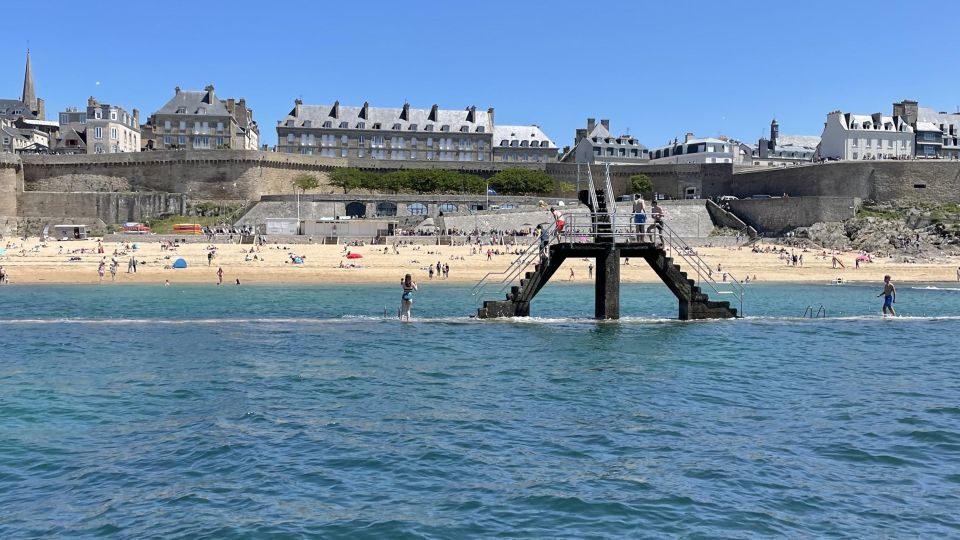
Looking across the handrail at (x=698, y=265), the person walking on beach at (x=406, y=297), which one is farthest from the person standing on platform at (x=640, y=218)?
the person walking on beach at (x=406, y=297)

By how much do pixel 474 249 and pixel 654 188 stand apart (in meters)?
38.6

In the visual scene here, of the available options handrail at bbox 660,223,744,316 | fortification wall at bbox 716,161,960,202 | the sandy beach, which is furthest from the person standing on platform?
fortification wall at bbox 716,161,960,202

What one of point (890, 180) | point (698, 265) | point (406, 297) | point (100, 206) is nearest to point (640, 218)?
point (406, 297)

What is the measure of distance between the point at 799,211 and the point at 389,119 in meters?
50.8

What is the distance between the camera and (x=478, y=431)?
14219 millimetres

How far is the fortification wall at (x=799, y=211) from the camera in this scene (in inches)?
2884

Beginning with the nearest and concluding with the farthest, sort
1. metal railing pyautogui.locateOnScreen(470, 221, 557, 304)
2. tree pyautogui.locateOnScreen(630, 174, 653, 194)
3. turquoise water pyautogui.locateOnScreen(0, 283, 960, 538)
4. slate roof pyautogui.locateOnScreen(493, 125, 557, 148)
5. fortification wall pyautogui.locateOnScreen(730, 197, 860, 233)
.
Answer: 1. turquoise water pyautogui.locateOnScreen(0, 283, 960, 538)
2. metal railing pyautogui.locateOnScreen(470, 221, 557, 304)
3. fortification wall pyautogui.locateOnScreen(730, 197, 860, 233)
4. tree pyautogui.locateOnScreen(630, 174, 653, 194)
5. slate roof pyautogui.locateOnScreen(493, 125, 557, 148)

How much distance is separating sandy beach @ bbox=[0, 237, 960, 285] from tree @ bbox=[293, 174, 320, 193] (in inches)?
1031

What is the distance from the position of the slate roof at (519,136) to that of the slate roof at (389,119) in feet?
6.39

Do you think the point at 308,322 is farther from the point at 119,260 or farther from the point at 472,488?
the point at 119,260

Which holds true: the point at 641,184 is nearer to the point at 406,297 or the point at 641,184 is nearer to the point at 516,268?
the point at 516,268

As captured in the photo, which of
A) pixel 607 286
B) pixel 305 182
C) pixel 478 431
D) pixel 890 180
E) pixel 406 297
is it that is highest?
pixel 305 182

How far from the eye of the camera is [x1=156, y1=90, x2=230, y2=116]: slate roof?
103000 mm

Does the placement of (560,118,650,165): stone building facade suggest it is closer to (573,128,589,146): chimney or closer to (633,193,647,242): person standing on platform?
(573,128,589,146): chimney
